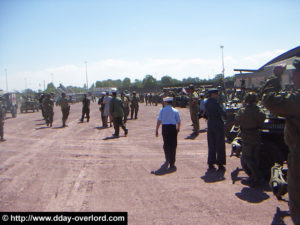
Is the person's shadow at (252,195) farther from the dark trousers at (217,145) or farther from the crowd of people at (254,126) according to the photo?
the dark trousers at (217,145)

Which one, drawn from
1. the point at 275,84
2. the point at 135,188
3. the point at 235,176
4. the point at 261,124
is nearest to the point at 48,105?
the point at 135,188

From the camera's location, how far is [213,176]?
675 cm

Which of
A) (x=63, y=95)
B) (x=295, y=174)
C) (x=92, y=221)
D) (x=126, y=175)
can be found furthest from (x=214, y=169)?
(x=63, y=95)

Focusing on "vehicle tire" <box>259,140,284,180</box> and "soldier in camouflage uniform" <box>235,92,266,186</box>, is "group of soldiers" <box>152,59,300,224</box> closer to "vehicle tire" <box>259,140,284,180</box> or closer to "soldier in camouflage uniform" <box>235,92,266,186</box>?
"soldier in camouflage uniform" <box>235,92,266,186</box>

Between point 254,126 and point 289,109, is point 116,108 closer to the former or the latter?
point 254,126

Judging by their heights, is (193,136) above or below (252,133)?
below

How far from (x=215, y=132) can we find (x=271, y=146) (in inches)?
49.5

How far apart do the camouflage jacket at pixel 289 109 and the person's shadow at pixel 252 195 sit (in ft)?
8.47

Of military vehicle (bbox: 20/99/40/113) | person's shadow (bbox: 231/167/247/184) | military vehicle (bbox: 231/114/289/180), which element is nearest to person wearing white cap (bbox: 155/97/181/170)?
person's shadow (bbox: 231/167/247/184)

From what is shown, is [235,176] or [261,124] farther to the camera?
[235,176]

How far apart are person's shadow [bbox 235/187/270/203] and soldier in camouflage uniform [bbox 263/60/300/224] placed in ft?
7.79

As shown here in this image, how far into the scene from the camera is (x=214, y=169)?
23.8 ft

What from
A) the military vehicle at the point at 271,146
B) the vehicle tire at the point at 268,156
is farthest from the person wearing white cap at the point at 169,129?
the vehicle tire at the point at 268,156

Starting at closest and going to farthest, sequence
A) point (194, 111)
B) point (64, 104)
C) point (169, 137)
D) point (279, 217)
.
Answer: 1. point (279, 217)
2. point (169, 137)
3. point (194, 111)
4. point (64, 104)
